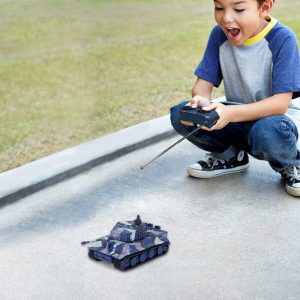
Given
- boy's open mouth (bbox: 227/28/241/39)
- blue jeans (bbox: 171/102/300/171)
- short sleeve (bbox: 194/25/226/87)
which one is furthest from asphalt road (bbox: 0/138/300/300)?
boy's open mouth (bbox: 227/28/241/39)

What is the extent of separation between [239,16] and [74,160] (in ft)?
3.63

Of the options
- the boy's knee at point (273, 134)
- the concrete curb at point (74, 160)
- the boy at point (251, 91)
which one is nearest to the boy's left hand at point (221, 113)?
the boy at point (251, 91)

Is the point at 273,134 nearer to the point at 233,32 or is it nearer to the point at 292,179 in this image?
the point at 292,179

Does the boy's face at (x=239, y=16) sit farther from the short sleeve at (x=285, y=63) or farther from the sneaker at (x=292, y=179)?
the sneaker at (x=292, y=179)

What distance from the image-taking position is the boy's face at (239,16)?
3.10 metres

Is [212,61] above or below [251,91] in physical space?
above

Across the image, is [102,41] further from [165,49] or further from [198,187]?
[198,187]

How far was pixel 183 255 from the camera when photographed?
108 inches

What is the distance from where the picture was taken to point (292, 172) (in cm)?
330

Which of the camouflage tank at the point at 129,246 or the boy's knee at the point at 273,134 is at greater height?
the boy's knee at the point at 273,134

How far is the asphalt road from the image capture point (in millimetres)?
2504

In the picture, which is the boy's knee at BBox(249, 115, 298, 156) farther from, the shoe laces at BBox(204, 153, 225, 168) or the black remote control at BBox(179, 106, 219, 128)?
the shoe laces at BBox(204, 153, 225, 168)

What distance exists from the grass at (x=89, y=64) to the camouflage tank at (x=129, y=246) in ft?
4.22

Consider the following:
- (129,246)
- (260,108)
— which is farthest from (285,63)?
(129,246)
